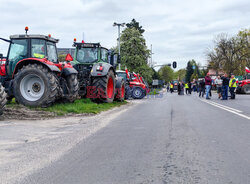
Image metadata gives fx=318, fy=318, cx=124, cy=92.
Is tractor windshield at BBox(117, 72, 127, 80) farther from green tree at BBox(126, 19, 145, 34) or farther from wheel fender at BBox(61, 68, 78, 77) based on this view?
green tree at BBox(126, 19, 145, 34)

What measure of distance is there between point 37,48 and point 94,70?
284 cm

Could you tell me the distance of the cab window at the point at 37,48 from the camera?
1136 centimetres

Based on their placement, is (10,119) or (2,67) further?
(2,67)

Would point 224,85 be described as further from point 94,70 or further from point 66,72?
point 66,72

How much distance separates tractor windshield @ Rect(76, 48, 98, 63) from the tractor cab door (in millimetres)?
3616

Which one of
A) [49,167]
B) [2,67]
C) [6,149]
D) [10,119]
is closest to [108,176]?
[49,167]

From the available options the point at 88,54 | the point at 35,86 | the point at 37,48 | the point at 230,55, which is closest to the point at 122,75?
the point at 88,54

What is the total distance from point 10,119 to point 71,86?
3.26 metres

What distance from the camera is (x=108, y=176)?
3.80 m

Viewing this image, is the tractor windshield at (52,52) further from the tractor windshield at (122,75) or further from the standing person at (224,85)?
the standing person at (224,85)

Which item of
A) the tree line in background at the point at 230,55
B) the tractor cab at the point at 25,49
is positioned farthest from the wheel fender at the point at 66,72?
the tree line in background at the point at 230,55

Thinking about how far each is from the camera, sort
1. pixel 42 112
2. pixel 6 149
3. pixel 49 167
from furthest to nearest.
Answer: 1. pixel 42 112
2. pixel 6 149
3. pixel 49 167

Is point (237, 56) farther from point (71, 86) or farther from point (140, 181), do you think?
point (140, 181)

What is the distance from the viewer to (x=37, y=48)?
1152cm
